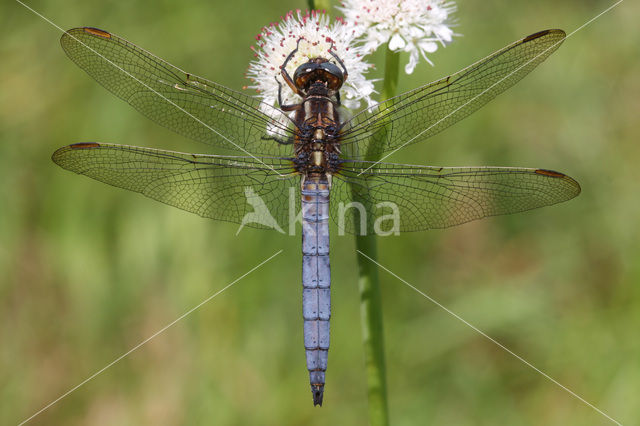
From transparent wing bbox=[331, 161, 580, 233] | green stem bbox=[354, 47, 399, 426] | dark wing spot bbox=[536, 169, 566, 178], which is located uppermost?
dark wing spot bbox=[536, 169, 566, 178]

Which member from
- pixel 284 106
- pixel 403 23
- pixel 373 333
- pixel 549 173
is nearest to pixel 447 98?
pixel 403 23

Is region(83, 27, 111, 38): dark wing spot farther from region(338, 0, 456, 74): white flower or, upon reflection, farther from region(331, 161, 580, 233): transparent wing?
region(331, 161, 580, 233): transparent wing

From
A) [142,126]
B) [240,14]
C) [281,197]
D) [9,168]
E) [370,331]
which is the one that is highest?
[240,14]

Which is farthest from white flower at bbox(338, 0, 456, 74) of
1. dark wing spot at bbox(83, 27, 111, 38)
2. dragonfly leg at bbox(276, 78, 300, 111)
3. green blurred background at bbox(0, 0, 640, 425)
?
green blurred background at bbox(0, 0, 640, 425)

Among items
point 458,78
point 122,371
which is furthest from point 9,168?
point 458,78

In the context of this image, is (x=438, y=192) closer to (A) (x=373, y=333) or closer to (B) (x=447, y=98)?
(B) (x=447, y=98)

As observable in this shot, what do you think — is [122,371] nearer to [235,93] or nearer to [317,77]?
[235,93]
